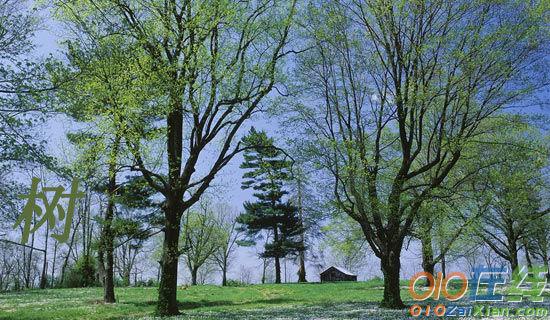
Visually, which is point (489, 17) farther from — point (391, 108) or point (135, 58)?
point (135, 58)

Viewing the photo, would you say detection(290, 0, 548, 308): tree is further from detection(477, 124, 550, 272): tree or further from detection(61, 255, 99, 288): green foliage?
detection(61, 255, 99, 288): green foliage

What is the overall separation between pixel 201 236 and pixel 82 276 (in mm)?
27062

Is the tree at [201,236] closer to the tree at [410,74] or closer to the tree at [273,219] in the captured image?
the tree at [273,219]

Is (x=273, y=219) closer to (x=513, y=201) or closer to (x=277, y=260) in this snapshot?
(x=277, y=260)

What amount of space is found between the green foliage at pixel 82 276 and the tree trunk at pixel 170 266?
1264 inches

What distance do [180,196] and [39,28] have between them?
9312mm

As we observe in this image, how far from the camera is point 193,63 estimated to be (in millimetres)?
20938

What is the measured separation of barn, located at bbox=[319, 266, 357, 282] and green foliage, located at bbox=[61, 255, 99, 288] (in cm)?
3439

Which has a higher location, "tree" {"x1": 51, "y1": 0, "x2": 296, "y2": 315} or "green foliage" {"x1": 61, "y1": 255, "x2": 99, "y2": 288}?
"tree" {"x1": 51, "y1": 0, "x2": 296, "y2": 315}

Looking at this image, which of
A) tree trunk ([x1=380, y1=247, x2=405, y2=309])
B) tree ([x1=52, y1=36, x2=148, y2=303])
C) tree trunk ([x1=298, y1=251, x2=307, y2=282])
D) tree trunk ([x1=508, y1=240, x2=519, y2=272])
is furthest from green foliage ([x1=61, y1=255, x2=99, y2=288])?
tree trunk ([x1=508, y1=240, x2=519, y2=272])

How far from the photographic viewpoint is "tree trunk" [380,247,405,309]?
76.3ft

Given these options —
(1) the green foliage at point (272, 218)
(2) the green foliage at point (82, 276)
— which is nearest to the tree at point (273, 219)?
(1) the green foliage at point (272, 218)

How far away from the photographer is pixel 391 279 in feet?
77.9

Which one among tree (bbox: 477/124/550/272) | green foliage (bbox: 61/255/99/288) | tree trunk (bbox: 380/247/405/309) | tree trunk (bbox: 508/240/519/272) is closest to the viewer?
tree trunk (bbox: 380/247/405/309)
